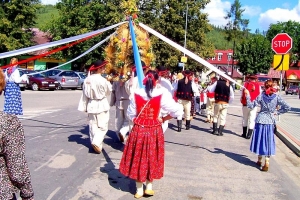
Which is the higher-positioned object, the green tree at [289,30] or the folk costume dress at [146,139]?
the green tree at [289,30]

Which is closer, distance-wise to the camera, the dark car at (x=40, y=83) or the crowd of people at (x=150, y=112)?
the crowd of people at (x=150, y=112)

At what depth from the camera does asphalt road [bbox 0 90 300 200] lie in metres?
5.31

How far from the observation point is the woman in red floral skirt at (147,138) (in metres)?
4.94

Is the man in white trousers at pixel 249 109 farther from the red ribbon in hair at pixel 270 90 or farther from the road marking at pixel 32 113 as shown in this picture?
the road marking at pixel 32 113

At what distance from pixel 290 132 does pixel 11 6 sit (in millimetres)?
35797

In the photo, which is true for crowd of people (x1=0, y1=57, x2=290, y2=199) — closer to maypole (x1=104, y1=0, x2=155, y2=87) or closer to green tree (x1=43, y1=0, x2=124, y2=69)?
maypole (x1=104, y1=0, x2=155, y2=87)

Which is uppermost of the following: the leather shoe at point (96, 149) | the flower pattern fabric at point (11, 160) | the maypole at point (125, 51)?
the maypole at point (125, 51)

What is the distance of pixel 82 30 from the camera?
38812mm

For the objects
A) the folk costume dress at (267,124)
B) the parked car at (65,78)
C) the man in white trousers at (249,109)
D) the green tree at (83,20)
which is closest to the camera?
the folk costume dress at (267,124)

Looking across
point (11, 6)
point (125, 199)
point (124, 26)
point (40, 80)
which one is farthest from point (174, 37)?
point (125, 199)

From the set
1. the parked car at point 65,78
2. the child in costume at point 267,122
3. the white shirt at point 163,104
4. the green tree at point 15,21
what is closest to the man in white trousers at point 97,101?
the white shirt at point 163,104

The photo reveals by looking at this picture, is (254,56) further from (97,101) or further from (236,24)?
(97,101)

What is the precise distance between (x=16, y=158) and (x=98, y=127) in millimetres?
4920

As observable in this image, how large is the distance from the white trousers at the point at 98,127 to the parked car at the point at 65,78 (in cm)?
2165
